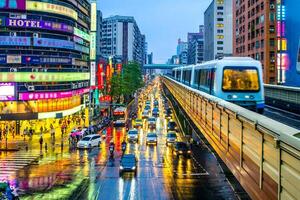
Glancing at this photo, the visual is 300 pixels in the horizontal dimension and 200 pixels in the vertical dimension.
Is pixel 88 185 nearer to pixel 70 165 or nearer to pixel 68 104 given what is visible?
pixel 70 165

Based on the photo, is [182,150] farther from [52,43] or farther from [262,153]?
[262,153]

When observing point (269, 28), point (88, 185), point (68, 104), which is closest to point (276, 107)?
point (88, 185)

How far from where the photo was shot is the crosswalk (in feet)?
135

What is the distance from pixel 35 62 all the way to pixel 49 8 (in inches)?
319

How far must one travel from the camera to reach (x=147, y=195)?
106 feet

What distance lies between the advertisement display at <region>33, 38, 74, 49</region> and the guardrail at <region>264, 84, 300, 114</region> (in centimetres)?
4071

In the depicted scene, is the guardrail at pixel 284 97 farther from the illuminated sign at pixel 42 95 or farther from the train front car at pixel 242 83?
the illuminated sign at pixel 42 95

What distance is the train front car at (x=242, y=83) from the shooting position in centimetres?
2175

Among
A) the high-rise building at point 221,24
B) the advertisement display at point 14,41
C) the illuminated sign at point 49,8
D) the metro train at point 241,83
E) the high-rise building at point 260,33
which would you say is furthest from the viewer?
the high-rise building at point 221,24

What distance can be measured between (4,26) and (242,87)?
163ft

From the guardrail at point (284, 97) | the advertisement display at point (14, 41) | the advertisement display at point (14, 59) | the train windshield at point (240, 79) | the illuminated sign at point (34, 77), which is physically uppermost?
the advertisement display at point (14, 41)

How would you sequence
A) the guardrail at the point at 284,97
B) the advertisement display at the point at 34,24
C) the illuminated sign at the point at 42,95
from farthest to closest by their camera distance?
the illuminated sign at the point at 42,95, the advertisement display at the point at 34,24, the guardrail at the point at 284,97

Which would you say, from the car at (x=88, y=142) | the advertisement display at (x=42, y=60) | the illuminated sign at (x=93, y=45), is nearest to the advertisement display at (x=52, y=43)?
the advertisement display at (x=42, y=60)

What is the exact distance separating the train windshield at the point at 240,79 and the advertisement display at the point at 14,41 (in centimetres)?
4850
